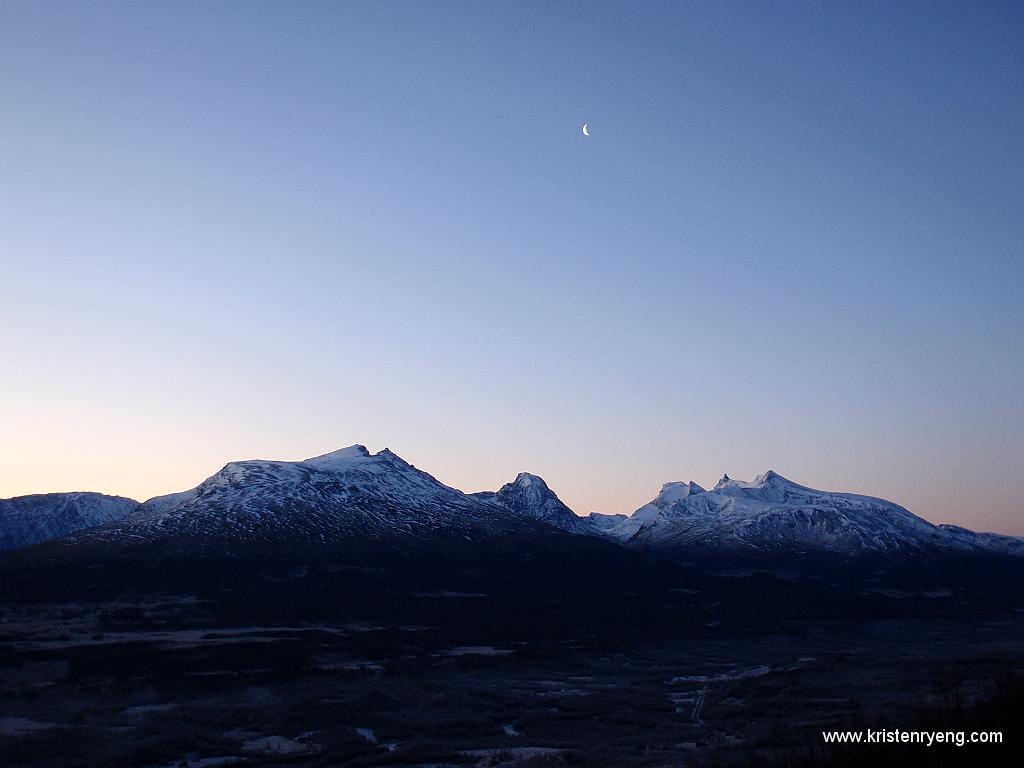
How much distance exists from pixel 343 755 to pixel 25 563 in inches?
3830

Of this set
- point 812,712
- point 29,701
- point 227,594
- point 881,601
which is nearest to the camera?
point 812,712

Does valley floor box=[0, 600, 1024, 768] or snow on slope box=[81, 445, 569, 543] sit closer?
valley floor box=[0, 600, 1024, 768]

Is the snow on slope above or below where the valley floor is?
above

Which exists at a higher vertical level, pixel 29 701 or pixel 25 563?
pixel 25 563

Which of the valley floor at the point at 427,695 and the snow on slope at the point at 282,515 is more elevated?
the snow on slope at the point at 282,515

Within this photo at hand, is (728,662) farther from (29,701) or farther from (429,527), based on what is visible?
(429,527)

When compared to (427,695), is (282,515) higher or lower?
higher

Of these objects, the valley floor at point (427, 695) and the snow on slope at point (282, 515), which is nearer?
the valley floor at point (427, 695)

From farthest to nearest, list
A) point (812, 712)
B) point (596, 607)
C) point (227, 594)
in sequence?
point (596, 607), point (227, 594), point (812, 712)

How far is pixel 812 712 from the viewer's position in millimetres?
46531

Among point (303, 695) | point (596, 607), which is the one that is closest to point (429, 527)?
point (596, 607)

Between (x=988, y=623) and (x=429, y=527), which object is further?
(x=429, y=527)

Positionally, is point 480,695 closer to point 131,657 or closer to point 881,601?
point 131,657

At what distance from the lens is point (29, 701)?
55969mm
